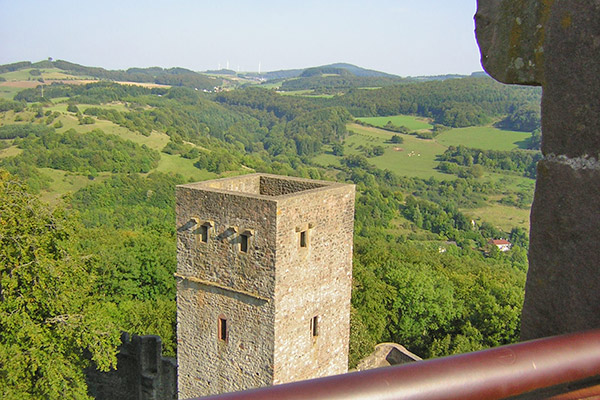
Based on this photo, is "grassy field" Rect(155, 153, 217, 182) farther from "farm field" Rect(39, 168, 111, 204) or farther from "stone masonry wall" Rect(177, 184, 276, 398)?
"stone masonry wall" Rect(177, 184, 276, 398)

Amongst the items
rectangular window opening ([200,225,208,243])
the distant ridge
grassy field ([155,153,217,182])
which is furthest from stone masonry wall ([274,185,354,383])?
the distant ridge

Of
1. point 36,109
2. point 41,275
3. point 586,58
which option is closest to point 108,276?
point 41,275

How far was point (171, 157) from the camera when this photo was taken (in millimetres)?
76500

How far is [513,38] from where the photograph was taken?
216 cm

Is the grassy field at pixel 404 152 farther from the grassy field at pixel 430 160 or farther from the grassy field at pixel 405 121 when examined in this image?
the grassy field at pixel 405 121

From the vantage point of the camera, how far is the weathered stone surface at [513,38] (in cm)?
206

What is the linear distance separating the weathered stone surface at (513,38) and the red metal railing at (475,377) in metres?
1.05

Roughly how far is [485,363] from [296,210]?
9.83 meters

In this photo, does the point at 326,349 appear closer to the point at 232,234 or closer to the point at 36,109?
the point at 232,234

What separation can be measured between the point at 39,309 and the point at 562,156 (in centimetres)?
1364

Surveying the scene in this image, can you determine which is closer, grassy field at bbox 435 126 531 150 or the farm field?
the farm field

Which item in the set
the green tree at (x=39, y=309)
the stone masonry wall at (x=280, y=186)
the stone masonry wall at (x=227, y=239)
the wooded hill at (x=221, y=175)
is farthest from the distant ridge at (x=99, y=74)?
the stone masonry wall at (x=227, y=239)

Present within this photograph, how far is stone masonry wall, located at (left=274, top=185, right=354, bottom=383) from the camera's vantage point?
11133mm

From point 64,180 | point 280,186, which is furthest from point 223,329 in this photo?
point 64,180
